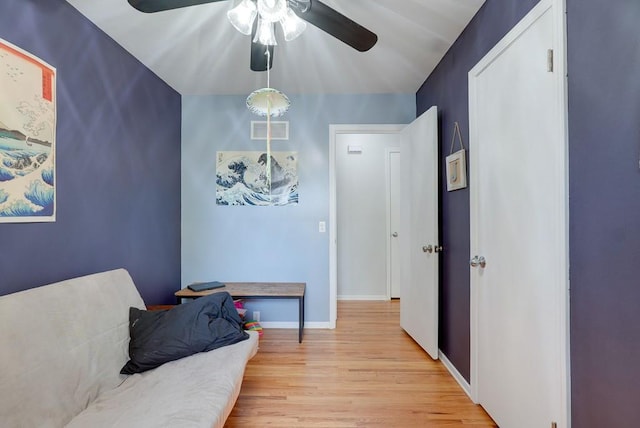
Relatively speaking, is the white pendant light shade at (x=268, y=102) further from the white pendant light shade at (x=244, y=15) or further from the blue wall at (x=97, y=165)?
the blue wall at (x=97, y=165)

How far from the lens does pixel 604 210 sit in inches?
38.9

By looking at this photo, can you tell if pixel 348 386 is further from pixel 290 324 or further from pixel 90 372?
pixel 90 372

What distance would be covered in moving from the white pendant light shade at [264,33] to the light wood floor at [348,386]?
81.5 inches

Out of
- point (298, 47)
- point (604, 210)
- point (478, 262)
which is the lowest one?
point (478, 262)

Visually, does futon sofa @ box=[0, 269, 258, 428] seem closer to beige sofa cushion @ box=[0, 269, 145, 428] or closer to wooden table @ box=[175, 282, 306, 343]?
beige sofa cushion @ box=[0, 269, 145, 428]

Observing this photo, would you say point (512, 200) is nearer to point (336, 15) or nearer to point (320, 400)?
point (336, 15)

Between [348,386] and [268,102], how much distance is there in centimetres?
193

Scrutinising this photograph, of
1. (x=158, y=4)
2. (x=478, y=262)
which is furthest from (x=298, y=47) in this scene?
(x=478, y=262)

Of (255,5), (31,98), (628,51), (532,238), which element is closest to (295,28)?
(255,5)

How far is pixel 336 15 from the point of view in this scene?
4.22 ft

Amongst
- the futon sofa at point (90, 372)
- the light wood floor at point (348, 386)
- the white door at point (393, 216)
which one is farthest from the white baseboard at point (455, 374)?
the white door at point (393, 216)

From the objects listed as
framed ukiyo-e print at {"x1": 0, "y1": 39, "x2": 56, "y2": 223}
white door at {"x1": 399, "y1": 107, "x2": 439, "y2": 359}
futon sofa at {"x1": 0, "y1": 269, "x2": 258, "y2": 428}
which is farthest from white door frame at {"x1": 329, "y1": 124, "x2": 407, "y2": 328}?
framed ukiyo-e print at {"x1": 0, "y1": 39, "x2": 56, "y2": 223}

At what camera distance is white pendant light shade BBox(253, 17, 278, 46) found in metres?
1.38

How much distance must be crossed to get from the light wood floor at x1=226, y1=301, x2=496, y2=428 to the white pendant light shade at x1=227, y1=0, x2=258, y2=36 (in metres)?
2.12
